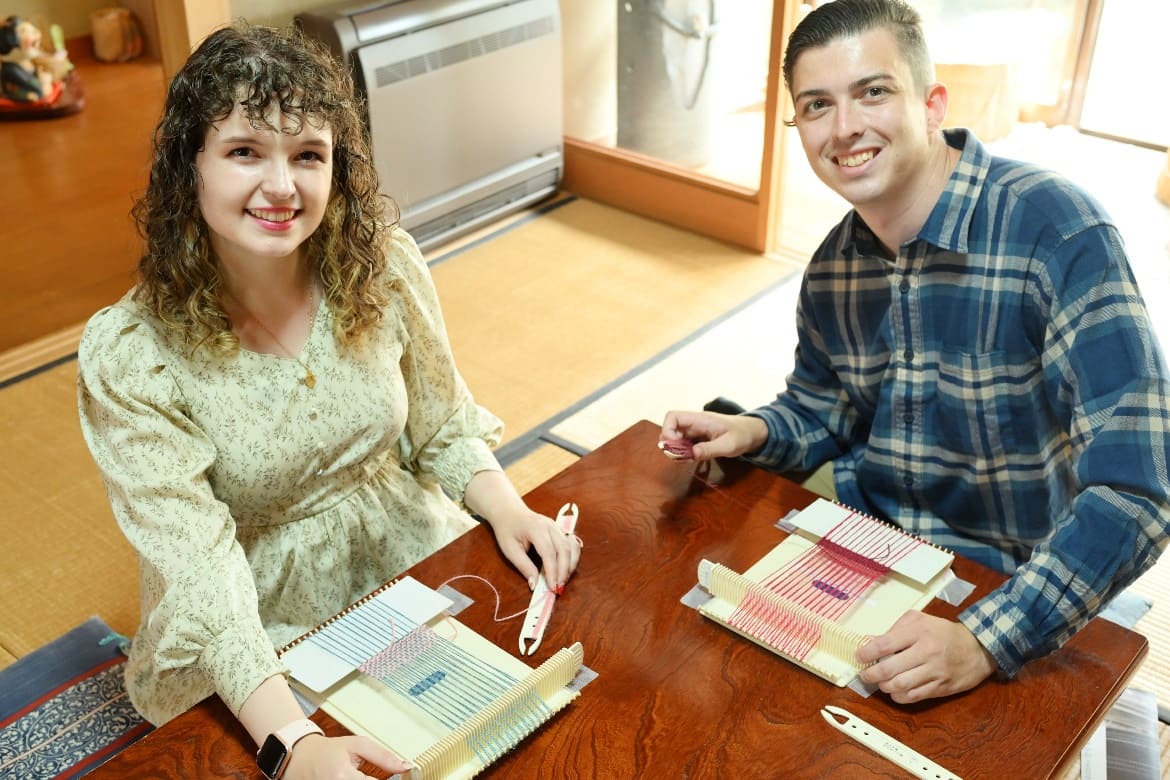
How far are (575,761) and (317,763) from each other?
0.26 metres

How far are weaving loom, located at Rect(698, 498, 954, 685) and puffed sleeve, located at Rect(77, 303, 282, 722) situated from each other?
0.54m

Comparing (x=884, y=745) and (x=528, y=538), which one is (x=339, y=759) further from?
(x=884, y=745)

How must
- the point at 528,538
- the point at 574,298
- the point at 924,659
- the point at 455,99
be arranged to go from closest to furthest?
the point at 924,659 → the point at 528,538 → the point at 574,298 → the point at 455,99

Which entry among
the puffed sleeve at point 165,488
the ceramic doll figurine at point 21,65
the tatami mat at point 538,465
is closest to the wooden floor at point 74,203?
the ceramic doll figurine at point 21,65

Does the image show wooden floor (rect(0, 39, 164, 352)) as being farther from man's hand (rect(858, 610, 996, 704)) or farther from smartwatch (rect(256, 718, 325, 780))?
man's hand (rect(858, 610, 996, 704))

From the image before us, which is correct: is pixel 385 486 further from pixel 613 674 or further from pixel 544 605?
pixel 613 674

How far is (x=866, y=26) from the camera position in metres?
1.53

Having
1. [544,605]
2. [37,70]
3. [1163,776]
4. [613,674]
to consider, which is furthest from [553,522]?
[37,70]

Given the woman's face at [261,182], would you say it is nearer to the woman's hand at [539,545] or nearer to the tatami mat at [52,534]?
the woman's hand at [539,545]

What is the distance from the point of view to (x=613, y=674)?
130 cm

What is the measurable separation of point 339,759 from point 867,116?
1.02m

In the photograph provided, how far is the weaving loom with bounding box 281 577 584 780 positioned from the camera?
1188 millimetres

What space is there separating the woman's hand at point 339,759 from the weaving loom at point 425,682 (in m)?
0.03

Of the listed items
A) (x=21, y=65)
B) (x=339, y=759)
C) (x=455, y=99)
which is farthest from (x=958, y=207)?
(x=21, y=65)
